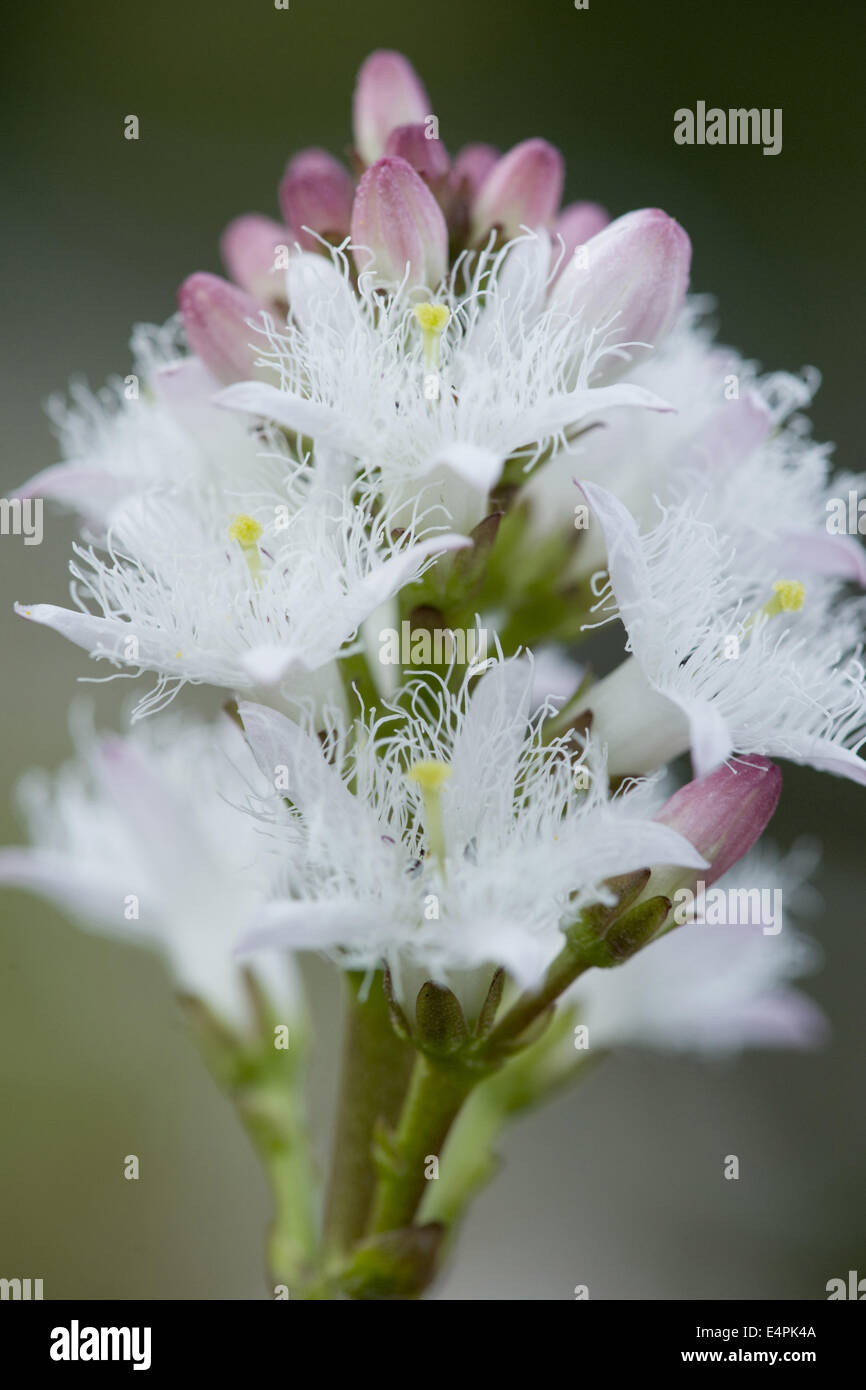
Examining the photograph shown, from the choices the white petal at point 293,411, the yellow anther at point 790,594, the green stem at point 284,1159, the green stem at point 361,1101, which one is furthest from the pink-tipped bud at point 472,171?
the green stem at point 284,1159

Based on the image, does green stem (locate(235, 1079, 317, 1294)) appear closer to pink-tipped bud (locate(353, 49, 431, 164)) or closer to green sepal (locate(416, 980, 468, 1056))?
green sepal (locate(416, 980, 468, 1056))

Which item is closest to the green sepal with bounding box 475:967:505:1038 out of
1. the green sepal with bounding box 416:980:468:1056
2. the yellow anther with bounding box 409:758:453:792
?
the green sepal with bounding box 416:980:468:1056

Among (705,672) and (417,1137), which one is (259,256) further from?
(417,1137)

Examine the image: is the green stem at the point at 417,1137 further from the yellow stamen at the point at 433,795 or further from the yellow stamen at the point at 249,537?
the yellow stamen at the point at 249,537
